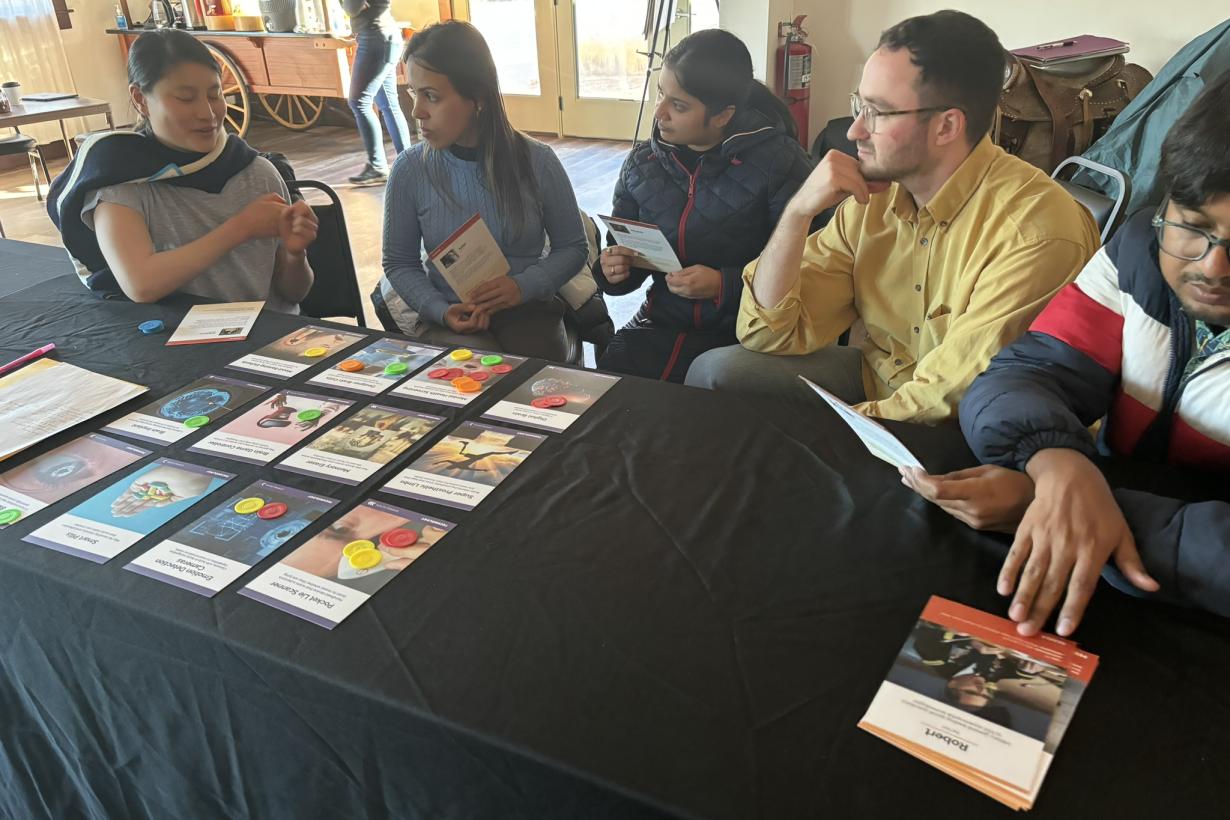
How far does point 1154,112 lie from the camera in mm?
2996

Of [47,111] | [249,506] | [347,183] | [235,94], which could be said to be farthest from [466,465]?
[235,94]

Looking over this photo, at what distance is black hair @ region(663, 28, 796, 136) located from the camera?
187cm

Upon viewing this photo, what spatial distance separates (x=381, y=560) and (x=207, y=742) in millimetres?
266

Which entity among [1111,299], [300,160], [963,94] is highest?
[963,94]

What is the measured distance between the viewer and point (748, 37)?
4102 millimetres

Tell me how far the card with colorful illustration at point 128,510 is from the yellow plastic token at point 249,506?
0.06 meters

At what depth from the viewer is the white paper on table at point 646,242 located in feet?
5.92

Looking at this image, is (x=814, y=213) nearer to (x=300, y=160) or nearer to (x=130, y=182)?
(x=130, y=182)

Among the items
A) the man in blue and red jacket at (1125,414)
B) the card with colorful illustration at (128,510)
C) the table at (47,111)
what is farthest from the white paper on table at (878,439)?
the table at (47,111)

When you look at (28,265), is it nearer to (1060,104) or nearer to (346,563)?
(346,563)

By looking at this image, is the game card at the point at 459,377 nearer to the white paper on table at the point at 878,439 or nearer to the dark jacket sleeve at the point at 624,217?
the white paper on table at the point at 878,439

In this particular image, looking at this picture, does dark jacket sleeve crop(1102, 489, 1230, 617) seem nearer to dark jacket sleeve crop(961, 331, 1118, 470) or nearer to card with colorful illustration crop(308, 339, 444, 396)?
dark jacket sleeve crop(961, 331, 1118, 470)

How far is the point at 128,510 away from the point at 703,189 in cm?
140

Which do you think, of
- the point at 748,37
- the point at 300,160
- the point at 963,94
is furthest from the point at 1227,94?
the point at 300,160
